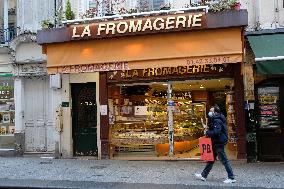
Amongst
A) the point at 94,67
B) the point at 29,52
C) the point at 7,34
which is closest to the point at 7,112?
the point at 29,52

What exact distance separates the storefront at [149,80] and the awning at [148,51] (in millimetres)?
27

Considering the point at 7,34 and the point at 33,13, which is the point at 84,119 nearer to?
the point at 33,13

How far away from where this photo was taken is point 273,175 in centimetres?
1105

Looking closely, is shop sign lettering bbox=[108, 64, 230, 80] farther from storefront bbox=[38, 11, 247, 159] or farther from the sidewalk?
the sidewalk

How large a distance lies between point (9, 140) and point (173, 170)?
22.9ft

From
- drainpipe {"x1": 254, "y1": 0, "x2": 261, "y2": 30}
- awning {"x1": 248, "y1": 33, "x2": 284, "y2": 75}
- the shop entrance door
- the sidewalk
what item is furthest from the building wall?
awning {"x1": 248, "y1": 33, "x2": 284, "y2": 75}

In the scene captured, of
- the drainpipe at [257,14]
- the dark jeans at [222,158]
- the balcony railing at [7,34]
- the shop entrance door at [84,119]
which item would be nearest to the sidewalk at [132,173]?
the dark jeans at [222,158]

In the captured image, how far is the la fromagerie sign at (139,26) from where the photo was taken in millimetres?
12348

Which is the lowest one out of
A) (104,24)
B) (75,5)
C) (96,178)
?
(96,178)

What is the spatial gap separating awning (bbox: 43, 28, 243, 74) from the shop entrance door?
2009 mm

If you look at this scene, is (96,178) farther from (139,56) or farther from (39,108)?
(39,108)

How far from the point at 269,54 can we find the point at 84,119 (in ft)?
21.9

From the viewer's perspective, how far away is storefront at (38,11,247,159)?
40.7 ft

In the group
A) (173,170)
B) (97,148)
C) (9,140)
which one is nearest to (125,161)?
(97,148)
